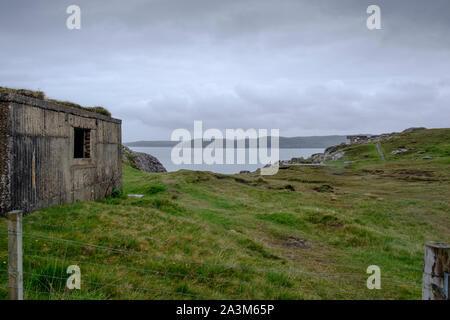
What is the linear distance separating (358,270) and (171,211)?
820 cm

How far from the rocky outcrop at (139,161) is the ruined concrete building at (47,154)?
22.1 m

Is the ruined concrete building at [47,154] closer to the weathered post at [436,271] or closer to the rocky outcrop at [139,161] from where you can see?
the weathered post at [436,271]

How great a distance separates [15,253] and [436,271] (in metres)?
5.69

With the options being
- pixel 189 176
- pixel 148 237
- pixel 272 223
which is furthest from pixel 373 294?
pixel 189 176

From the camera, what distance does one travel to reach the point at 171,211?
13758mm

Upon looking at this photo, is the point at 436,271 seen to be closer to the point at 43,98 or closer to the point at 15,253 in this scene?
the point at 15,253

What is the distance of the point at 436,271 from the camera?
4090 mm

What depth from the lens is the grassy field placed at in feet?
18.6

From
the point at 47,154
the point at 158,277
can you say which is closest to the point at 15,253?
the point at 158,277

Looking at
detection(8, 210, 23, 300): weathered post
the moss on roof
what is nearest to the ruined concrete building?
the moss on roof

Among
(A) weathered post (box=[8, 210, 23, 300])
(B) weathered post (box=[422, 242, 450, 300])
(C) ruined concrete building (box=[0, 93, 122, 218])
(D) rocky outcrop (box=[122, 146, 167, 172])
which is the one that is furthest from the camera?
(D) rocky outcrop (box=[122, 146, 167, 172])

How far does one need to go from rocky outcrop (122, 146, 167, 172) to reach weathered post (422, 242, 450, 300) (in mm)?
33981

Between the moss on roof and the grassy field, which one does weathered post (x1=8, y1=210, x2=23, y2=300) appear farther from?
the moss on roof

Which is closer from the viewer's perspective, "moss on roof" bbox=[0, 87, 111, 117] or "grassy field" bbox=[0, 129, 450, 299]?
"grassy field" bbox=[0, 129, 450, 299]
